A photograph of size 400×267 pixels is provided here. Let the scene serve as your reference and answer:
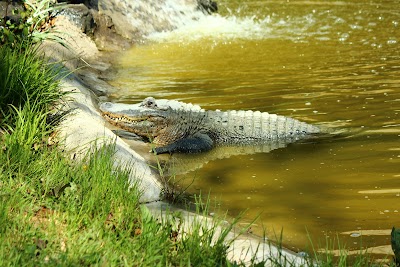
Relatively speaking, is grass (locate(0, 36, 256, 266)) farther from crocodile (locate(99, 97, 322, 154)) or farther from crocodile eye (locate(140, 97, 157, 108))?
crocodile eye (locate(140, 97, 157, 108))

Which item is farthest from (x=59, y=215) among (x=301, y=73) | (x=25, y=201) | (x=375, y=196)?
(x=301, y=73)

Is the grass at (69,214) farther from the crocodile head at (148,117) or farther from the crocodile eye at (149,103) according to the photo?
the crocodile eye at (149,103)

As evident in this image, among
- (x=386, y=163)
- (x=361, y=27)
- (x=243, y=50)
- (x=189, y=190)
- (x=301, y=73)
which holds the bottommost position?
(x=189, y=190)

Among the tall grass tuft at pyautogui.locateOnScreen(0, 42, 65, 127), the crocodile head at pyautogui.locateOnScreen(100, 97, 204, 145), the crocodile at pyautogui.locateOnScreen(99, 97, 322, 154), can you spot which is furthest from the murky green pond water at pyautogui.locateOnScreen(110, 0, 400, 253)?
the tall grass tuft at pyautogui.locateOnScreen(0, 42, 65, 127)

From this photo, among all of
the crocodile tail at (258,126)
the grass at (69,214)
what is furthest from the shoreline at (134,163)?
the crocodile tail at (258,126)

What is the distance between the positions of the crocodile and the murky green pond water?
404mm

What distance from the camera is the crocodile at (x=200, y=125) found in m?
7.56

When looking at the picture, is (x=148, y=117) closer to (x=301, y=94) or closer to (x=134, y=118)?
(x=134, y=118)

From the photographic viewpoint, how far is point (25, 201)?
4.18 metres

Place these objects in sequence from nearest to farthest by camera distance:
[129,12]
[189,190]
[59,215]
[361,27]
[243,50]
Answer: [59,215] < [189,190] < [243,50] < [361,27] < [129,12]

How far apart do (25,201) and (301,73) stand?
21.8 feet

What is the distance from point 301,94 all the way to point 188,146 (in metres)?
2.31

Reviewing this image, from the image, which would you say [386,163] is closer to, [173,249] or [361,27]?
[173,249]

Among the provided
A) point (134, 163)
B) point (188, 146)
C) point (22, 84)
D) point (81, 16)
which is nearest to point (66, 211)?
point (134, 163)
